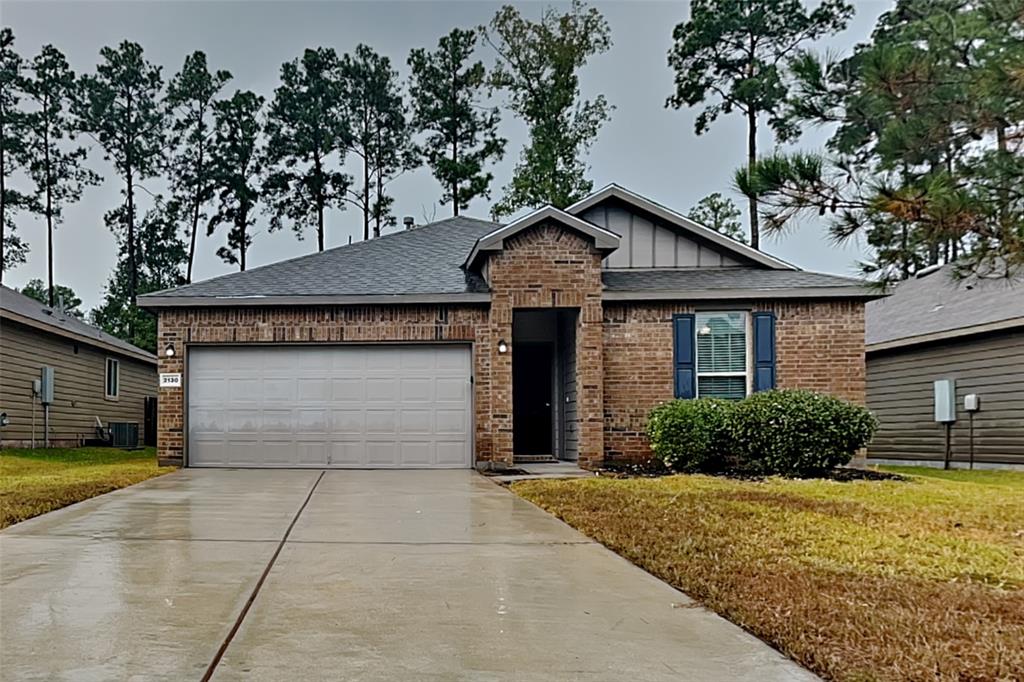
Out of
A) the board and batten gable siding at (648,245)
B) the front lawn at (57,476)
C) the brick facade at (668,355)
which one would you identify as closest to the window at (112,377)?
the front lawn at (57,476)

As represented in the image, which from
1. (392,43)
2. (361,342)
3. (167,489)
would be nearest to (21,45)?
(392,43)

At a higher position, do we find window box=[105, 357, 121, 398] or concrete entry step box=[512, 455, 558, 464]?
window box=[105, 357, 121, 398]

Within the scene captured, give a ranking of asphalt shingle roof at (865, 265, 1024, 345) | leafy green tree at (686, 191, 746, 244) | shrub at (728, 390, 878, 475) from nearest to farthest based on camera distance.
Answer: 1. shrub at (728, 390, 878, 475)
2. asphalt shingle roof at (865, 265, 1024, 345)
3. leafy green tree at (686, 191, 746, 244)

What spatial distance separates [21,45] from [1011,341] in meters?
30.7

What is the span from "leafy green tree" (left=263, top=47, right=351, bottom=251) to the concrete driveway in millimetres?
25572

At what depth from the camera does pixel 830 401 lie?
12562 millimetres

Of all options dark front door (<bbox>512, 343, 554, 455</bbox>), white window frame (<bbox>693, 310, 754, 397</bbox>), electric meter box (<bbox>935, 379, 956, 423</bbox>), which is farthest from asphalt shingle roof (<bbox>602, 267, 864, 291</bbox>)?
electric meter box (<bbox>935, 379, 956, 423</bbox>)

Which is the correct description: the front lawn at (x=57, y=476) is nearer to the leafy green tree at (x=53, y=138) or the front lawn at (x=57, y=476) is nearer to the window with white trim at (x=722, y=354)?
the window with white trim at (x=722, y=354)

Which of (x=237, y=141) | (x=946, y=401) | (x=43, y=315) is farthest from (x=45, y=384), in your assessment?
(x=946, y=401)

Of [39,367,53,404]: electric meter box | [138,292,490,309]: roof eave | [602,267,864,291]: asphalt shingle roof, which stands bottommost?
[39,367,53,404]: electric meter box

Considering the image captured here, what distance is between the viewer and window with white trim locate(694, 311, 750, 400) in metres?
14.2

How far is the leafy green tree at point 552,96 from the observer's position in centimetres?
2936

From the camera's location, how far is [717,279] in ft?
48.6

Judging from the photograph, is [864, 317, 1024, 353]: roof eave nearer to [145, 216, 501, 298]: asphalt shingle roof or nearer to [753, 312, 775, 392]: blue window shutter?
[753, 312, 775, 392]: blue window shutter
